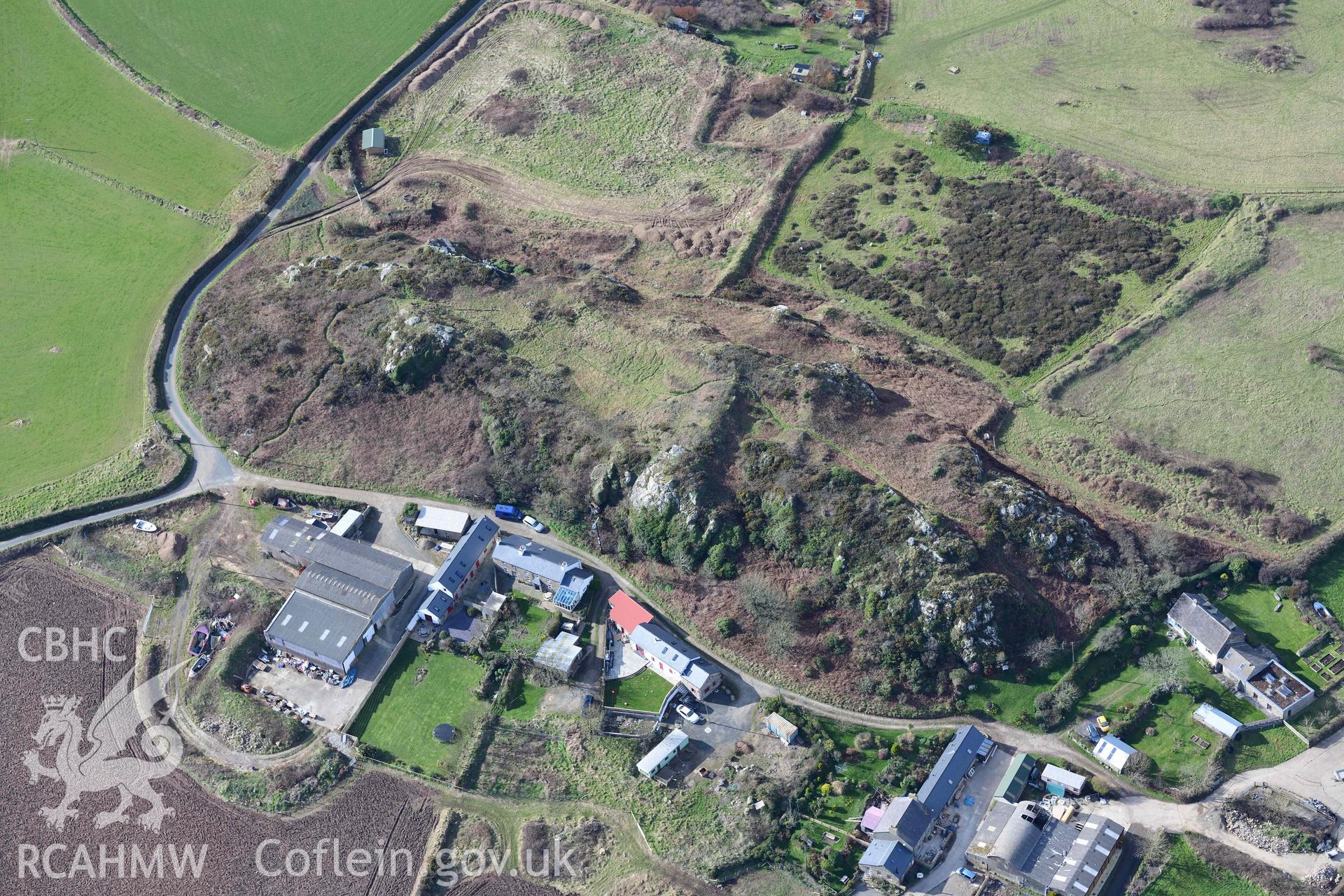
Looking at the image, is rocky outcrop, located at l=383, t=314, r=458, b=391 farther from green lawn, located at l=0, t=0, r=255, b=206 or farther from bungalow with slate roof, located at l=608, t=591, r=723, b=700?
green lawn, located at l=0, t=0, r=255, b=206

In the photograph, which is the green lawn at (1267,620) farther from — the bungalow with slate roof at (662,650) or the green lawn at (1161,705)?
the bungalow with slate roof at (662,650)

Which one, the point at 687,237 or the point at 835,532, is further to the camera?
the point at 687,237

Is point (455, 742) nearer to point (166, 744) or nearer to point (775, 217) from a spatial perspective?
point (166, 744)

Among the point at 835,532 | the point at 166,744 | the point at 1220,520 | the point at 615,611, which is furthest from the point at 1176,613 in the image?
the point at 166,744

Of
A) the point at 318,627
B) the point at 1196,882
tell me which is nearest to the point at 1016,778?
the point at 1196,882

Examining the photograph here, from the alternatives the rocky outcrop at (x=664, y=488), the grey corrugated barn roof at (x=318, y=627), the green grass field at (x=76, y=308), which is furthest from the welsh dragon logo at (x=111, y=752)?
the rocky outcrop at (x=664, y=488)
